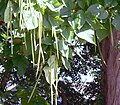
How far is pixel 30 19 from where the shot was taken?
92 centimetres

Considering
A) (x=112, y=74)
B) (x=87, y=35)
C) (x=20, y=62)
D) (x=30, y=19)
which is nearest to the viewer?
(x=30, y=19)

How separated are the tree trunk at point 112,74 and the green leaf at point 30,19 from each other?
1.06 m

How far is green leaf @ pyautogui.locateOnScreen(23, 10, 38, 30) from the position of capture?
2.99 ft

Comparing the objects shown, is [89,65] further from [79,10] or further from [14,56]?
[79,10]

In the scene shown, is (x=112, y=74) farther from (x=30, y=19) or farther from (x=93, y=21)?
(x=30, y=19)

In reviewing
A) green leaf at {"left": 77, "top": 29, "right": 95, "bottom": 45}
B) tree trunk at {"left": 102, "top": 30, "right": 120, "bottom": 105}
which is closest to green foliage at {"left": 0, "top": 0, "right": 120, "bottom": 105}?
green leaf at {"left": 77, "top": 29, "right": 95, "bottom": 45}

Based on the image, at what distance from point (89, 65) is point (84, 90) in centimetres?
26

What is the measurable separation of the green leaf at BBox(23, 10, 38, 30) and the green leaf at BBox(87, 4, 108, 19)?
212mm

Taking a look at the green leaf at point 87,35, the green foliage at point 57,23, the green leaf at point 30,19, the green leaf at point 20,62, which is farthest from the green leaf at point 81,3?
the green leaf at point 20,62

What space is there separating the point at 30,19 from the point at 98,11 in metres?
0.25

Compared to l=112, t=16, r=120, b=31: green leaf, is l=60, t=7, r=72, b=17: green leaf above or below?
above

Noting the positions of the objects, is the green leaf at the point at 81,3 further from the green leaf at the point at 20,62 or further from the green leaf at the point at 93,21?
the green leaf at the point at 20,62

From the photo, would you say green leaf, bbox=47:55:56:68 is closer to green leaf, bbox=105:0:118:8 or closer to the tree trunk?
green leaf, bbox=105:0:118:8

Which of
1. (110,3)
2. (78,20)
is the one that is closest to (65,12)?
(78,20)
